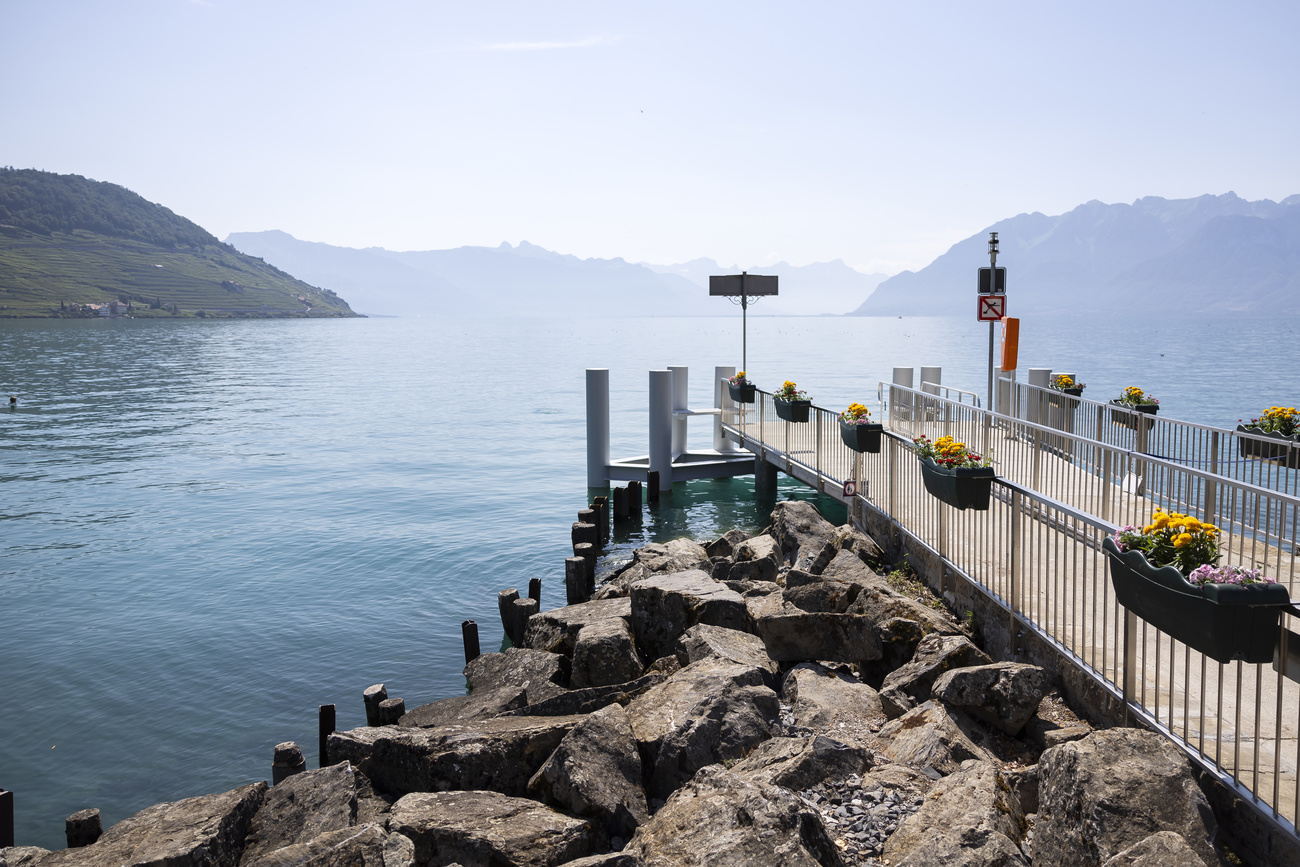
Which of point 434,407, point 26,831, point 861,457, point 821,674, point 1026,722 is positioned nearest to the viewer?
point 1026,722

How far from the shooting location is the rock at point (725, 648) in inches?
311

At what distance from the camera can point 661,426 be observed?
2103 cm

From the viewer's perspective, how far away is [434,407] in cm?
5028

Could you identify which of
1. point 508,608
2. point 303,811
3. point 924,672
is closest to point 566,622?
point 508,608

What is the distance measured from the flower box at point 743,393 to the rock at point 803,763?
583 inches

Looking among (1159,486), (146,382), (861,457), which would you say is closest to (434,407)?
(146,382)

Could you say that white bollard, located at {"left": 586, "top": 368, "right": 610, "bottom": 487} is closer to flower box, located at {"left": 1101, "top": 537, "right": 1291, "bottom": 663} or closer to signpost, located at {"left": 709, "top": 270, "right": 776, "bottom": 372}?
signpost, located at {"left": 709, "top": 270, "right": 776, "bottom": 372}

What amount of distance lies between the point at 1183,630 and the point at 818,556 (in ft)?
21.9

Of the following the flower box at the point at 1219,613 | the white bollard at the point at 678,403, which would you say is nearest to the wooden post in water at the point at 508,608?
the flower box at the point at 1219,613

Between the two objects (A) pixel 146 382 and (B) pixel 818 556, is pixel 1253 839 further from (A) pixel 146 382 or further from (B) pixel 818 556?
(A) pixel 146 382

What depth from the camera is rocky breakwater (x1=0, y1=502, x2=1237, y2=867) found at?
4.76 metres

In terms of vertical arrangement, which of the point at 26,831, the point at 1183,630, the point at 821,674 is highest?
the point at 1183,630

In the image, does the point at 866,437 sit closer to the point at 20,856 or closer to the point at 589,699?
the point at 589,699

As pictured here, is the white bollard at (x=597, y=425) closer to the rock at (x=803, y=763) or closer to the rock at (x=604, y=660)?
the rock at (x=604, y=660)
